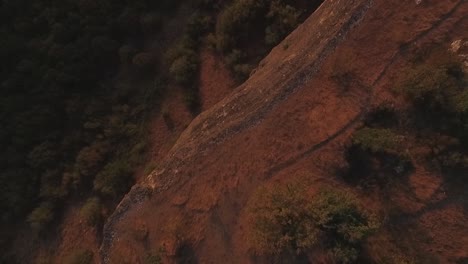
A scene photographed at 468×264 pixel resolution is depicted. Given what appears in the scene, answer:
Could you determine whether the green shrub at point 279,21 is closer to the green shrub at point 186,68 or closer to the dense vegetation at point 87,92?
the dense vegetation at point 87,92

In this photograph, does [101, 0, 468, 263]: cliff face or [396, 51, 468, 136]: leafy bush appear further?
[101, 0, 468, 263]: cliff face

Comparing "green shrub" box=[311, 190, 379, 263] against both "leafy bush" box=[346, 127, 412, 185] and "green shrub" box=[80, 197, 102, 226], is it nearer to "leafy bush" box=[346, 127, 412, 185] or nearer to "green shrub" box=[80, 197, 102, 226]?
"leafy bush" box=[346, 127, 412, 185]

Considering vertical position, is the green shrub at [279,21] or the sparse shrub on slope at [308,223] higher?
the green shrub at [279,21]

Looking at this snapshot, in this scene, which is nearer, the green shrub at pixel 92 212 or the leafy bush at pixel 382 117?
the leafy bush at pixel 382 117

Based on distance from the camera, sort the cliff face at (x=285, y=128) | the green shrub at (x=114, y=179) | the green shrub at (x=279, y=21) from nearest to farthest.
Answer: the cliff face at (x=285, y=128)
the green shrub at (x=279, y=21)
the green shrub at (x=114, y=179)

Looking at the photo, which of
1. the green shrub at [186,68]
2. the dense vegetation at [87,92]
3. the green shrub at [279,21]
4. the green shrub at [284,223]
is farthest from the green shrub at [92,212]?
the green shrub at [279,21]

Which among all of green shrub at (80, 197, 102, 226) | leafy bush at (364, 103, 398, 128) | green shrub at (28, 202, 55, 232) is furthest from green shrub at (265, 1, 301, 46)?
green shrub at (28, 202, 55, 232)

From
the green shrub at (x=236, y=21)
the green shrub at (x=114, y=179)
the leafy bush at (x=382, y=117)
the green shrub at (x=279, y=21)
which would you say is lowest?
the leafy bush at (x=382, y=117)

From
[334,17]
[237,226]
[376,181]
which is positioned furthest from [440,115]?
[237,226]
